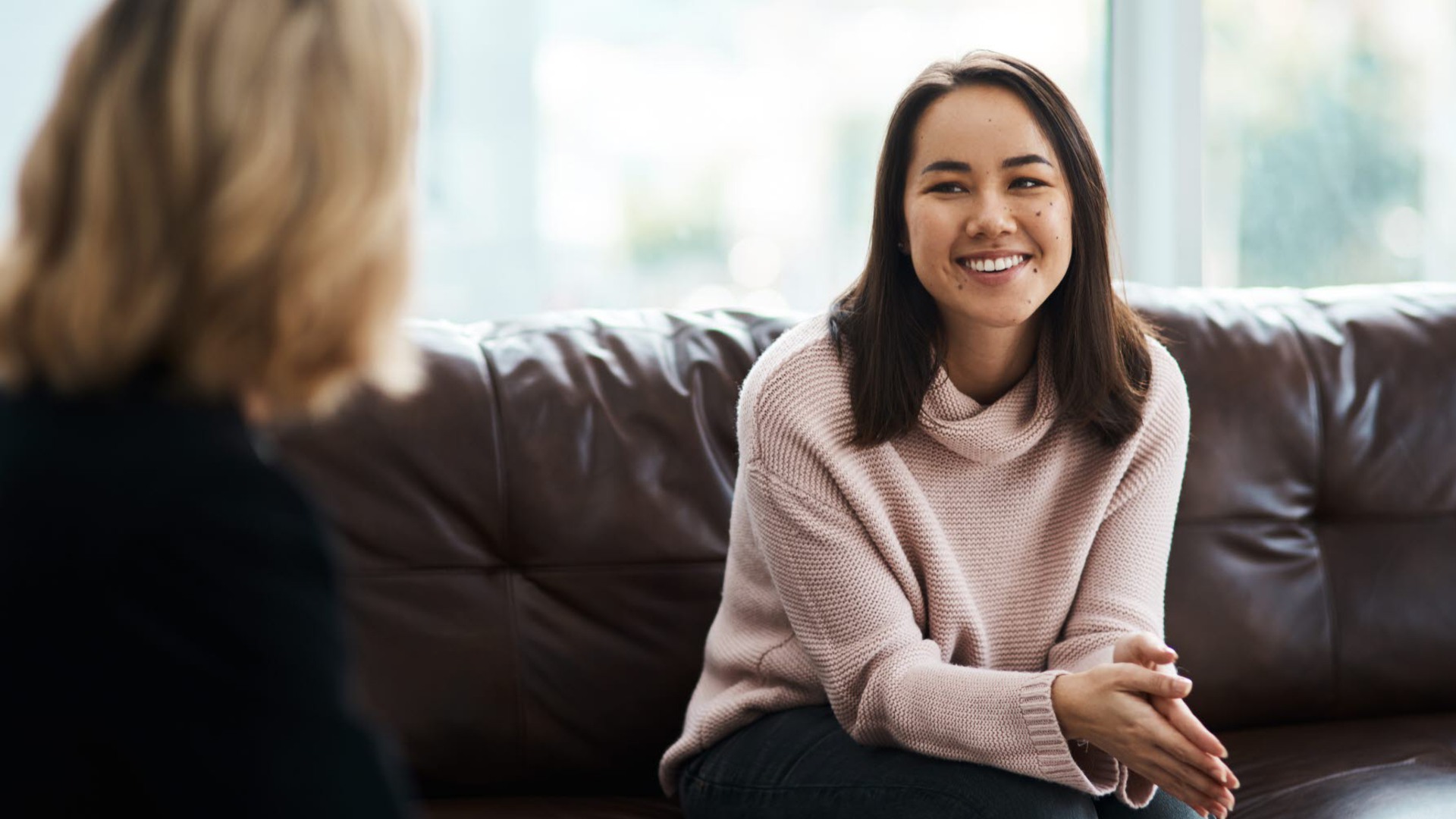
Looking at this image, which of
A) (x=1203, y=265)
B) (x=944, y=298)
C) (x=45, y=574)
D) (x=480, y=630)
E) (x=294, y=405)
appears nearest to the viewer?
(x=45, y=574)

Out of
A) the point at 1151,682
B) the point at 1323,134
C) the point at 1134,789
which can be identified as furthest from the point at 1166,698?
the point at 1323,134

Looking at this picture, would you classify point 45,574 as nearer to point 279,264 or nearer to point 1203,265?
point 279,264

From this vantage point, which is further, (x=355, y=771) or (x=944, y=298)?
(x=944, y=298)

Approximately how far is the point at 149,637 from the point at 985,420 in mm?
1046

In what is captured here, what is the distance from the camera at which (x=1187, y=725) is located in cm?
132

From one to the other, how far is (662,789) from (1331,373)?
111cm

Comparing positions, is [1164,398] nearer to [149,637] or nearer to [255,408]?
[255,408]

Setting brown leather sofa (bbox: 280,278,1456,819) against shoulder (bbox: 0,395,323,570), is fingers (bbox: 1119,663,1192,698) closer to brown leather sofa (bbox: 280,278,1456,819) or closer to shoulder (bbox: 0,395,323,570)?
brown leather sofa (bbox: 280,278,1456,819)

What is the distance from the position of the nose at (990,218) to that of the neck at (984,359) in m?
0.14

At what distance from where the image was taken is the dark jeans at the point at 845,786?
52.8 inches

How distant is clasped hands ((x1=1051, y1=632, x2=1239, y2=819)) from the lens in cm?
132

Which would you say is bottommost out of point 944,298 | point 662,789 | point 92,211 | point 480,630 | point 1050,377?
point 662,789

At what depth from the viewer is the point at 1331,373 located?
198 cm

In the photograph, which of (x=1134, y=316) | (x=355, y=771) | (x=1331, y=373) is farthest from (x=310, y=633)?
(x=1331, y=373)
